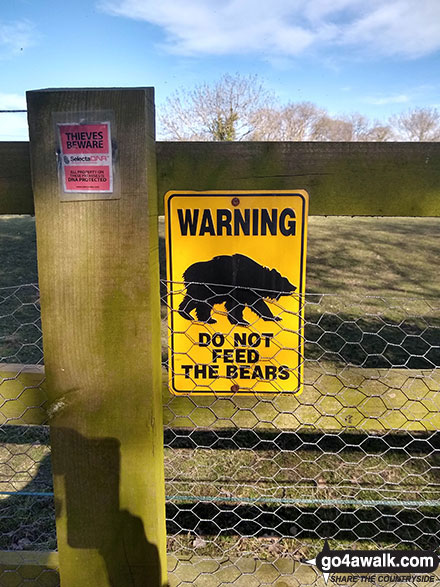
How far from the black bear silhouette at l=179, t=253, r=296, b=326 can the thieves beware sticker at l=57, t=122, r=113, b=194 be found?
0.40m

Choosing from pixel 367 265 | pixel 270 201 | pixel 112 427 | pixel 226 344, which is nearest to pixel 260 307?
pixel 226 344

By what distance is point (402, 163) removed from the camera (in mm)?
1155

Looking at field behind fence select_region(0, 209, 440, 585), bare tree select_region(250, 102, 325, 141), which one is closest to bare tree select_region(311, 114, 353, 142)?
bare tree select_region(250, 102, 325, 141)

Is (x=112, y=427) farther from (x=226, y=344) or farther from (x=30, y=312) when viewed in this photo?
(x=30, y=312)

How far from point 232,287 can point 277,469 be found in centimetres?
182

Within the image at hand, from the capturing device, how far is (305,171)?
117cm

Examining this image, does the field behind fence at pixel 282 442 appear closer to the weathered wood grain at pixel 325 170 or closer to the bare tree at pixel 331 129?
the weathered wood grain at pixel 325 170

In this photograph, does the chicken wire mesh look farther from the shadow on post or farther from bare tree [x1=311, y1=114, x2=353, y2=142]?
bare tree [x1=311, y1=114, x2=353, y2=142]

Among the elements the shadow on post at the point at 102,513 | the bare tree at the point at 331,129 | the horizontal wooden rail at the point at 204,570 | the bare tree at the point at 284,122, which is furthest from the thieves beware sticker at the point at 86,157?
the bare tree at the point at 331,129

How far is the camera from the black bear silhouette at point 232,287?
1.32 m

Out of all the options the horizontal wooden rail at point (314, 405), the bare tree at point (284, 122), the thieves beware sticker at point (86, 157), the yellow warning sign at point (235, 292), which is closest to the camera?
the thieves beware sticker at point (86, 157)

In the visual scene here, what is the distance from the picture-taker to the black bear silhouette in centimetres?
132

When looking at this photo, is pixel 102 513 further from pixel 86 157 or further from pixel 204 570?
pixel 86 157

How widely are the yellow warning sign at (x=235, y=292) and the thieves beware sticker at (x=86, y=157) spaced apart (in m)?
0.23
